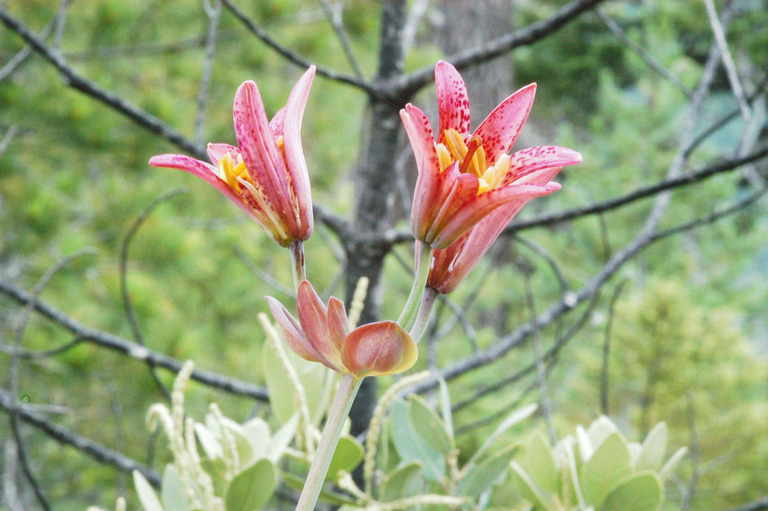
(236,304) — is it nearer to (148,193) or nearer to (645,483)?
(148,193)

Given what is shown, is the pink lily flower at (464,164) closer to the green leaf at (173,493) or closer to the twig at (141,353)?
the green leaf at (173,493)

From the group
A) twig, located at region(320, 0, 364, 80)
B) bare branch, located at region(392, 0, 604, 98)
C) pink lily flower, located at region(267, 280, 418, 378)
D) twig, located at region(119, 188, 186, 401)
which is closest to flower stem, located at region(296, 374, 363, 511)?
pink lily flower, located at region(267, 280, 418, 378)

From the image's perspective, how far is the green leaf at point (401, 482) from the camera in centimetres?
44

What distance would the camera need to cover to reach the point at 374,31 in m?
2.60

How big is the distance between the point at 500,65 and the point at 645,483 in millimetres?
3442

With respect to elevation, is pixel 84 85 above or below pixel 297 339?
above

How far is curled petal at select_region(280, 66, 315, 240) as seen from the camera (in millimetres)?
282

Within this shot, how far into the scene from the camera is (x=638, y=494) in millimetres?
427

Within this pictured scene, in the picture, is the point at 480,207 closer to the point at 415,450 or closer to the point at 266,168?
the point at 266,168

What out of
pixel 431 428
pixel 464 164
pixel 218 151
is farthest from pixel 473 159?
pixel 431 428

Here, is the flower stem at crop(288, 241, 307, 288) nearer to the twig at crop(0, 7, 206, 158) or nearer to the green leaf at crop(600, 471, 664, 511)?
the green leaf at crop(600, 471, 664, 511)

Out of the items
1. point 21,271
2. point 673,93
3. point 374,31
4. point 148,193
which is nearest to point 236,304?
point 148,193

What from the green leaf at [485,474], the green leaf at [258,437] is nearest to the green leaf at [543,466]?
the green leaf at [485,474]

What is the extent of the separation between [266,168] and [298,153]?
1 centimetres
